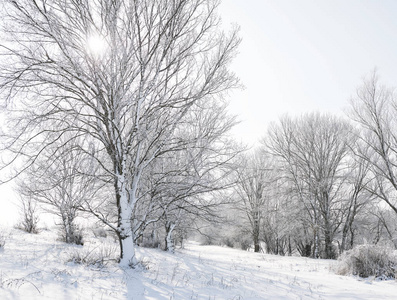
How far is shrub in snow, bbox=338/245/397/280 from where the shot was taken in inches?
292

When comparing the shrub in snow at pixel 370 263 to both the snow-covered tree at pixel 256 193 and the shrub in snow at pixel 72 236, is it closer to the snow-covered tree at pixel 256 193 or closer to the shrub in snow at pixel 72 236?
the shrub in snow at pixel 72 236

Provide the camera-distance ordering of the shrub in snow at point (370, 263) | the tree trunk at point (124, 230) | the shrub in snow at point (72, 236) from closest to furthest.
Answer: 1. the tree trunk at point (124, 230)
2. the shrub in snow at point (370, 263)
3. the shrub in snow at point (72, 236)

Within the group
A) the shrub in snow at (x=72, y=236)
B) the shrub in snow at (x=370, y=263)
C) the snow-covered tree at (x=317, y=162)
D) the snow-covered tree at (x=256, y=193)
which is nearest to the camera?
the shrub in snow at (x=370, y=263)

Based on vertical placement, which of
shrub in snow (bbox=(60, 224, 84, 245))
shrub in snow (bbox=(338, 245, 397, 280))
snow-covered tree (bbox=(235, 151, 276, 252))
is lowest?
shrub in snow (bbox=(60, 224, 84, 245))

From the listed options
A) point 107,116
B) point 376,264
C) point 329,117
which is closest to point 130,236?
point 107,116

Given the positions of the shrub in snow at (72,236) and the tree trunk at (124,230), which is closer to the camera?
the tree trunk at (124,230)

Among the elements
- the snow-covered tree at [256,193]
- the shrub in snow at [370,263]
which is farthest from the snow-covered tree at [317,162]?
the shrub in snow at [370,263]

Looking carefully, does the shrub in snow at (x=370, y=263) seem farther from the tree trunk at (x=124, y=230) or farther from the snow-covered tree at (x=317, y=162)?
the snow-covered tree at (x=317, y=162)

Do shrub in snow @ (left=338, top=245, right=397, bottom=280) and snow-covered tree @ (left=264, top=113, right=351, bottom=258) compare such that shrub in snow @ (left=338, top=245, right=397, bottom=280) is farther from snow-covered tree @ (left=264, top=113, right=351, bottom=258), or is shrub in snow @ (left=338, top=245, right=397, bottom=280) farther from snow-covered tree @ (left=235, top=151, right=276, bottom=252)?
snow-covered tree @ (left=235, top=151, right=276, bottom=252)

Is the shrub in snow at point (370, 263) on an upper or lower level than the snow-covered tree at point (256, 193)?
lower

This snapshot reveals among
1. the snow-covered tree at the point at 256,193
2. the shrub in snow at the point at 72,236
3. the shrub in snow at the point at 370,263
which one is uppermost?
the snow-covered tree at the point at 256,193

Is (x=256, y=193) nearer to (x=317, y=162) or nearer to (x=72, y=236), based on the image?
(x=317, y=162)

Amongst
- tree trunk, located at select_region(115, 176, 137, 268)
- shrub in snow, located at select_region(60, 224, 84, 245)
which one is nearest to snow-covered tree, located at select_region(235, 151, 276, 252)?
shrub in snow, located at select_region(60, 224, 84, 245)

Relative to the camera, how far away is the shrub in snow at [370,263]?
7.41 metres
